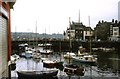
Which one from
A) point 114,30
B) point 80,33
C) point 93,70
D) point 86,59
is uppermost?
point 114,30

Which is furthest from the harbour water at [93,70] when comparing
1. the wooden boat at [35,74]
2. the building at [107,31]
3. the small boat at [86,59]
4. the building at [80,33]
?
the building at [80,33]

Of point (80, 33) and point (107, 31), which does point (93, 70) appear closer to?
point (107, 31)

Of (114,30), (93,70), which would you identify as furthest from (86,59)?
(114,30)

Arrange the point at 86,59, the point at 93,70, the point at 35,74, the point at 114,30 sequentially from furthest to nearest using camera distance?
1. the point at 114,30
2. the point at 86,59
3. the point at 93,70
4. the point at 35,74

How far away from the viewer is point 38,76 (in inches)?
1146

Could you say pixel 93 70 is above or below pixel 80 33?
below

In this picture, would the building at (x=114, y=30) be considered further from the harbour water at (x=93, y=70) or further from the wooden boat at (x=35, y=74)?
the wooden boat at (x=35, y=74)

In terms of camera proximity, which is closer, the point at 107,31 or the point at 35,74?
the point at 35,74

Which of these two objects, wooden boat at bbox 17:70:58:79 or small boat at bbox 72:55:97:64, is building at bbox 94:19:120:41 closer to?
small boat at bbox 72:55:97:64

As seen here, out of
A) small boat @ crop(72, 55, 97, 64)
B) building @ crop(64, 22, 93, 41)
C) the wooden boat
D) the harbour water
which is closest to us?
the harbour water

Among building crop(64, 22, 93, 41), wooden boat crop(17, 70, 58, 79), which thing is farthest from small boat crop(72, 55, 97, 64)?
building crop(64, 22, 93, 41)

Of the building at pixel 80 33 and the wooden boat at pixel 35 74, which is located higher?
the building at pixel 80 33

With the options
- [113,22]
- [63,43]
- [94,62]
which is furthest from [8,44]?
[113,22]

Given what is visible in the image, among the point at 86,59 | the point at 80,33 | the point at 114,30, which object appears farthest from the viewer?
the point at 80,33
